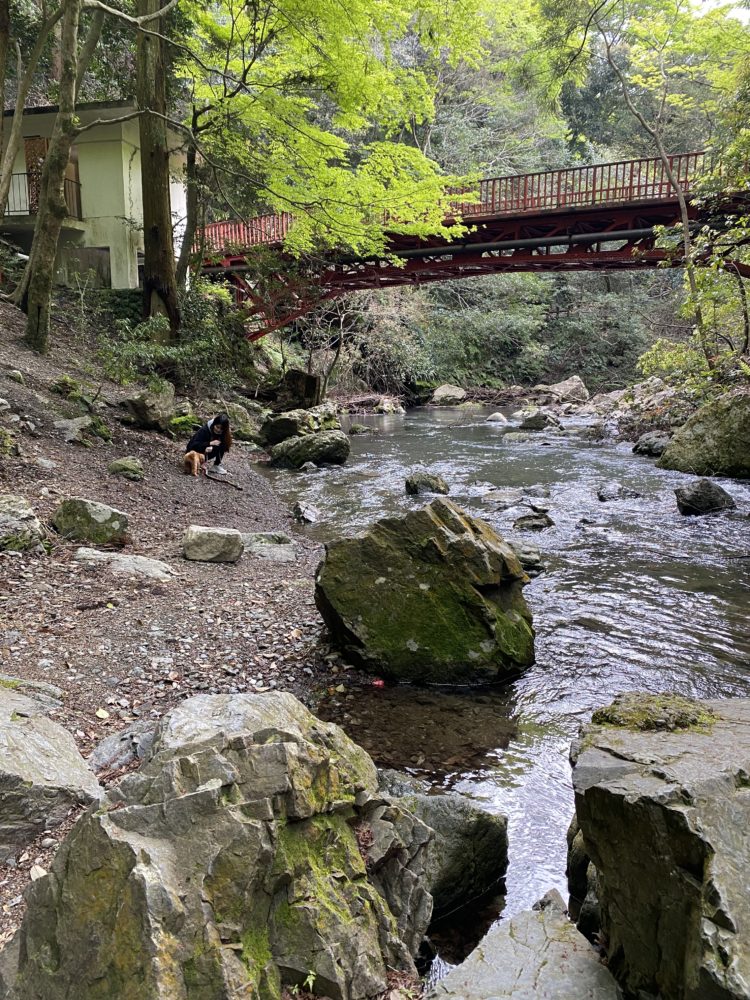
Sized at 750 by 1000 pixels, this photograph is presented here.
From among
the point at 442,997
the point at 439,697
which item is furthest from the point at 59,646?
the point at 442,997

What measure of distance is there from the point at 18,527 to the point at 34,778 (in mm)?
3771

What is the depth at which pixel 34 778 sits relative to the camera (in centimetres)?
275

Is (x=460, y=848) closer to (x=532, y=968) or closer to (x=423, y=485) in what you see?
(x=532, y=968)

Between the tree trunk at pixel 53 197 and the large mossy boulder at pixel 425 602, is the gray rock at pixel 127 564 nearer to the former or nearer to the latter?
the large mossy boulder at pixel 425 602

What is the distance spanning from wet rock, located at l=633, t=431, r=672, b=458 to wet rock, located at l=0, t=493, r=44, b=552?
498 inches

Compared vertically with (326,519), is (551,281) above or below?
above

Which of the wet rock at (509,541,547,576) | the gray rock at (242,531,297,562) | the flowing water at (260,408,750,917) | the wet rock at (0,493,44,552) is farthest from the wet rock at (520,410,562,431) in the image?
the wet rock at (0,493,44,552)

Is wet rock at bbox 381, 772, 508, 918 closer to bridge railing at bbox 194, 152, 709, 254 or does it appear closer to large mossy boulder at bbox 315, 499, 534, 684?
large mossy boulder at bbox 315, 499, 534, 684

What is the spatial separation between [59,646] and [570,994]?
3.69m

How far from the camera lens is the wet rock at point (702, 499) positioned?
32.1 feet

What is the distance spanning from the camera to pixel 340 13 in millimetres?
10836

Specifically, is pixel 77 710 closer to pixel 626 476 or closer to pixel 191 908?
pixel 191 908

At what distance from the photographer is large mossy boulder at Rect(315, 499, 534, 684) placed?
16.3 feet

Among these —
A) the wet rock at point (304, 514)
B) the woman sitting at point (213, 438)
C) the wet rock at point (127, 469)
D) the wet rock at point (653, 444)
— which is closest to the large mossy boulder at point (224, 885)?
the wet rock at point (127, 469)
